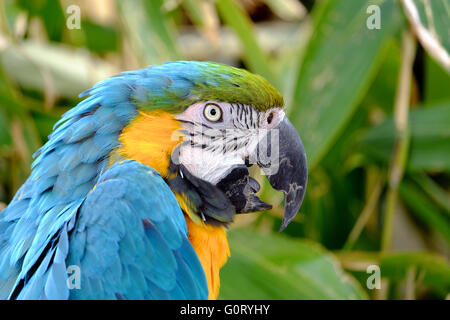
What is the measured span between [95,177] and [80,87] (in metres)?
1.25

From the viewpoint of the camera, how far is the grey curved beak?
107 cm

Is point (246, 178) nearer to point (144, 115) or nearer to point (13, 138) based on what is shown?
point (144, 115)

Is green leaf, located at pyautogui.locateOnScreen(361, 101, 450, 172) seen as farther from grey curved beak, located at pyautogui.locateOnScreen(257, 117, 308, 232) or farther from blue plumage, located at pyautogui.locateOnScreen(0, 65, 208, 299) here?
blue plumage, located at pyautogui.locateOnScreen(0, 65, 208, 299)

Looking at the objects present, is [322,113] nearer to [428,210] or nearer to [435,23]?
[435,23]

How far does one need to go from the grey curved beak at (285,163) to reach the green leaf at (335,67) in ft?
1.92

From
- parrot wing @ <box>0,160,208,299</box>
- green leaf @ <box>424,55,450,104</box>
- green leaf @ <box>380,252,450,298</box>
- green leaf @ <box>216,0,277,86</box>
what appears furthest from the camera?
green leaf @ <box>424,55,450,104</box>

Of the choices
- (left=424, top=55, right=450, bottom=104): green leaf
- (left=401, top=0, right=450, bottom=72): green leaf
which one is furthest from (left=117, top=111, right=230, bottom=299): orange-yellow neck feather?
(left=424, top=55, right=450, bottom=104): green leaf

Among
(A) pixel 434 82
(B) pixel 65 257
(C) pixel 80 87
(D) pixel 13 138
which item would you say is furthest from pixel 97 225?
(A) pixel 434 82

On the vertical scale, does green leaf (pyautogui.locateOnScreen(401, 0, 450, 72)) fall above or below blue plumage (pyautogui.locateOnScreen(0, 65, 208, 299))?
above

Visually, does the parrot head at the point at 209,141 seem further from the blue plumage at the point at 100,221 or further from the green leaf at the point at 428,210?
the green leaf at the point at 428,210

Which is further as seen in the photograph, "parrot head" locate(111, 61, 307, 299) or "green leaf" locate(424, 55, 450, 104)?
"green leaf" locate(424, 55, 450, 104)

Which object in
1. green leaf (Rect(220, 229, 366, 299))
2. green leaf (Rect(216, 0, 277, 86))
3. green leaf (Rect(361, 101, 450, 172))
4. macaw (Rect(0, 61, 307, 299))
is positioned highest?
green leaf (Rect(216, 0, 277, 86))
